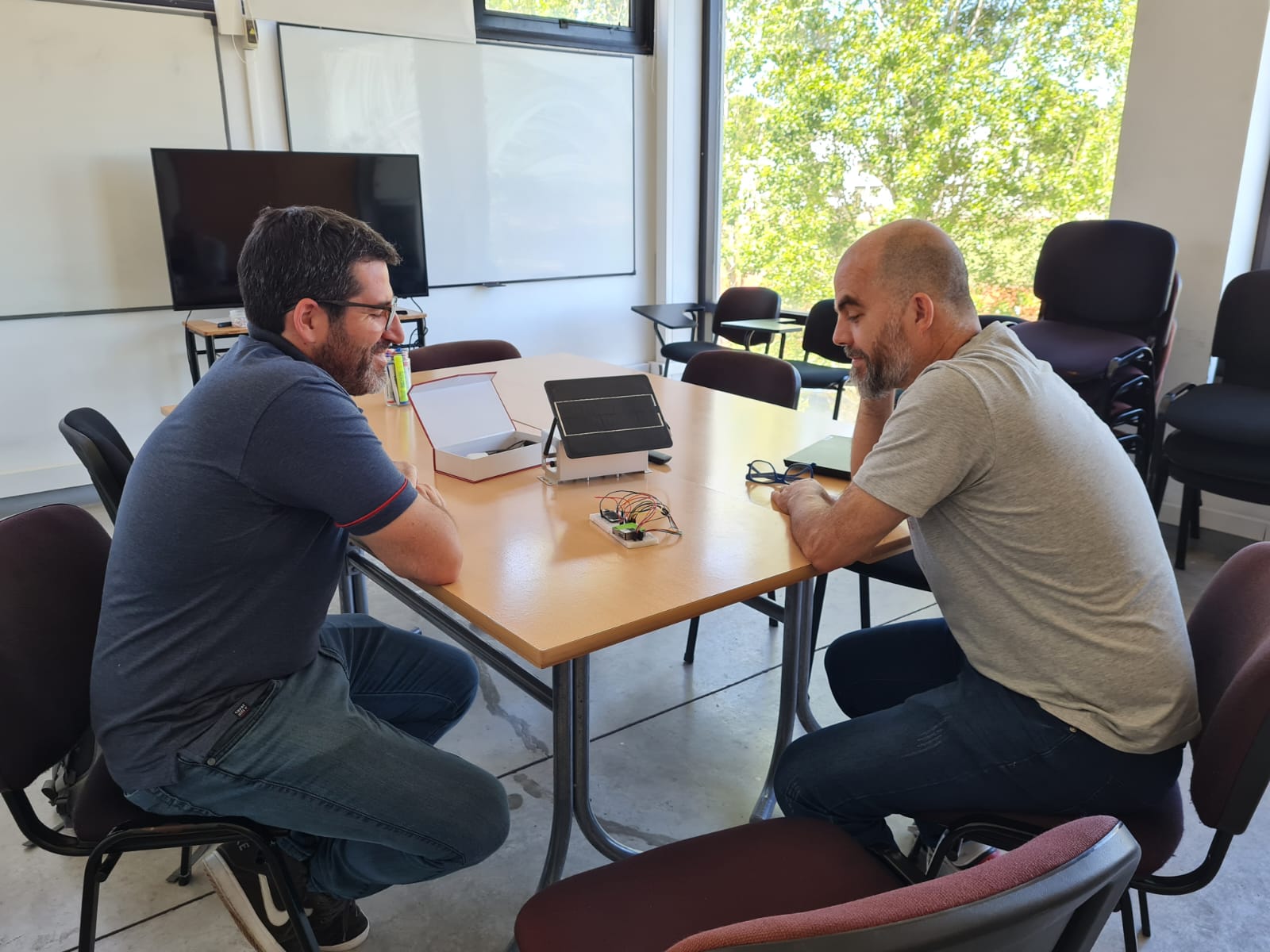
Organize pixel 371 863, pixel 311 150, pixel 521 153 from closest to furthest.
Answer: pixel 371 863 < pixel 311 150 < pixel 521 153

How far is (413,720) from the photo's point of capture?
67.9 inches

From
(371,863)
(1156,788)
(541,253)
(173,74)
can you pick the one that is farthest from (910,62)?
(371,863)

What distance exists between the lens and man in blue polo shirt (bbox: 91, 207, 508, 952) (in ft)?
4.08

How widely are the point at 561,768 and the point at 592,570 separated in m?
0.39

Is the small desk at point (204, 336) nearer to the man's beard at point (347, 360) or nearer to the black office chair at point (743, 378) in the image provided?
the black office chair at point (743, 378)

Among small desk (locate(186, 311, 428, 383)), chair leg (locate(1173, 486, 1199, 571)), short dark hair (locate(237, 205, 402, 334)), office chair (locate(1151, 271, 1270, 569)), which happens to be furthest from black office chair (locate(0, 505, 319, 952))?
chair leg (locate(1173, 486, 1199, 571))

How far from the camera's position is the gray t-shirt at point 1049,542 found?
1258mm

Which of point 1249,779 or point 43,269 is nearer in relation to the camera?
point 1249,779

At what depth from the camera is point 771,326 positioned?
467 cm

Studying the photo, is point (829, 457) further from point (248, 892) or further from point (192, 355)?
point (192, 355)

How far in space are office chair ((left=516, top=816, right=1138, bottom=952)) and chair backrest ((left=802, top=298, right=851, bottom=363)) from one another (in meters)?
3.54

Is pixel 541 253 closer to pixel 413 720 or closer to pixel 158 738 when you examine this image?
pixel 413 720

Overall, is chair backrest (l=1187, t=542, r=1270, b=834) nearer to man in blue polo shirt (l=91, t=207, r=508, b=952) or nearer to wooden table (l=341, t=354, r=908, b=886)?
wooden table (l=341, t=354, r=908, b=886)

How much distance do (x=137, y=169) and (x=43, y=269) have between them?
608mm
